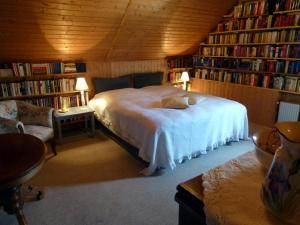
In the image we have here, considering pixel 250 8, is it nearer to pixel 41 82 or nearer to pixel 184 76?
pixel 184 76

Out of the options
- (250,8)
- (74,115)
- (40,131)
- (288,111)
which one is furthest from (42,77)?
(288,111)

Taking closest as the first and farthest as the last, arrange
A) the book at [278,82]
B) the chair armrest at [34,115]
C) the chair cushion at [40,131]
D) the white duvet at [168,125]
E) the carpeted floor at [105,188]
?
the carpeted floor at [105,188] → the white duvet at [168,125] → the chair cushion at [40,131] → the chair armrest at [34,115] → the book at [278,82]

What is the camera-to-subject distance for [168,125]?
2434mm

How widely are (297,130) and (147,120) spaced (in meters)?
1.88

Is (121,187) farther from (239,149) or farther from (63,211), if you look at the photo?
(239,149)

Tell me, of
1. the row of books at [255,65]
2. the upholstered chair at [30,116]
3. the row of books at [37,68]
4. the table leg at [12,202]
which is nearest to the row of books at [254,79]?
the row of books at [255,65]

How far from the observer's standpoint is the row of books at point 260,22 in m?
3.47

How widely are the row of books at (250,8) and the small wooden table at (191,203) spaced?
3993mm

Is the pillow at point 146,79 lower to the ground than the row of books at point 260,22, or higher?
lower

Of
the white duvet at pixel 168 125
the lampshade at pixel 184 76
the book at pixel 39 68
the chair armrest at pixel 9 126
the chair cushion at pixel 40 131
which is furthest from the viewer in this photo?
the lampshade at pixel 184 76

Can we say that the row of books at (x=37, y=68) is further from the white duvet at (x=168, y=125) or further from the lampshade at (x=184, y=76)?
the lampshade at (x=184, y=76)

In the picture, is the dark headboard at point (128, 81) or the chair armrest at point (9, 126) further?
the dark headboard at point (128, 81)

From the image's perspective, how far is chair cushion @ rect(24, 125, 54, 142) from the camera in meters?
2.56

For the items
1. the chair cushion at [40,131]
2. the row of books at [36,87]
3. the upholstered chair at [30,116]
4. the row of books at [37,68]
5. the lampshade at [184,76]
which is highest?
the row of books at [37,68]
